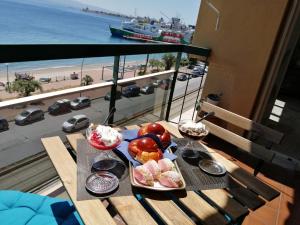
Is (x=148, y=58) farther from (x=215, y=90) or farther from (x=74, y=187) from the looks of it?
(x=74, y=187)

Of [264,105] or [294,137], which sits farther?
[294,137]

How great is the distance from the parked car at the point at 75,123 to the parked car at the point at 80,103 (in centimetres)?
8

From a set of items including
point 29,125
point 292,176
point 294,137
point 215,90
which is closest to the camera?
point 29,125

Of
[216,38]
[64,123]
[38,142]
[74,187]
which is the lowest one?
[38,142]

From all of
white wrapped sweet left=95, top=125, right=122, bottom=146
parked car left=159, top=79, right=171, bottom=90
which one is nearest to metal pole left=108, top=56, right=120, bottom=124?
parked car left=159, top=79, right=171, bottom=90

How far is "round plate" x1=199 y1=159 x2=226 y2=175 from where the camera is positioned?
4.42ft

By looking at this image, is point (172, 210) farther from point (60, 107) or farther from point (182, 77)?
point (182, 77)

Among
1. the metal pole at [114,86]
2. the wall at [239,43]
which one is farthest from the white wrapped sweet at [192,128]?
the wall at [239,43]

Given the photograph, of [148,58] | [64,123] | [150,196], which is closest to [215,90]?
[148,58]

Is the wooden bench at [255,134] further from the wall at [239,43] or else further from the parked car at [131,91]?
the wall at [239,43]

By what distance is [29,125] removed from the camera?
179 cm

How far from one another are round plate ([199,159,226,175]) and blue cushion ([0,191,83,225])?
72 cm

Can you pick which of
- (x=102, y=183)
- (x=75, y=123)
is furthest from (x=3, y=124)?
(x=102, y=183)

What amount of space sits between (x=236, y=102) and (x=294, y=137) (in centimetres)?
177
